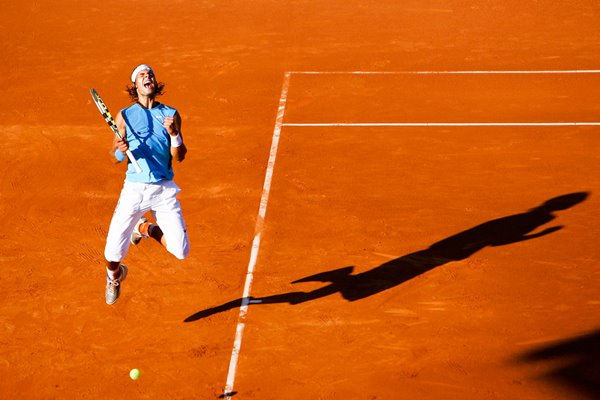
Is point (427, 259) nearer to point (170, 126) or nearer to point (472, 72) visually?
point (170, 126)

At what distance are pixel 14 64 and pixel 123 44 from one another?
235 cm

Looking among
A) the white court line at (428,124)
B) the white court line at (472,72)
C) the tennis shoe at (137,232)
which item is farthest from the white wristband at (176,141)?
the white court line at (472,72)

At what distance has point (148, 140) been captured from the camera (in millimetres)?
8828

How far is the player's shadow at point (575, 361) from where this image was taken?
8.41m

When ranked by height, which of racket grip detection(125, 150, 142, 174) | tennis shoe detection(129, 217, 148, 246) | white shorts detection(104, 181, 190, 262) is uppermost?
racket grip detection(125, 150, 142, 174)

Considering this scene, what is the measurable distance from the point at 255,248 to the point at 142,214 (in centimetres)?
215

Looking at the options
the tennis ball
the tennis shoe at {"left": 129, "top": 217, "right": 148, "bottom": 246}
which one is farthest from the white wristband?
the tennis ball

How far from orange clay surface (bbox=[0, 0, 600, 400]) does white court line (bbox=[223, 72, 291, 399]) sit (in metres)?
0.07

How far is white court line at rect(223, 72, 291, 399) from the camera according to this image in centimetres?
873

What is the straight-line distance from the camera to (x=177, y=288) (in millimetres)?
10117

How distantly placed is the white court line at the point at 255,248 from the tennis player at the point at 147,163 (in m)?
1.05

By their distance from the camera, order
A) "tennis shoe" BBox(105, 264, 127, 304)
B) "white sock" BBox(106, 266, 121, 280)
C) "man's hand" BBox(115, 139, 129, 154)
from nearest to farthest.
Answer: "man's hand" BBox(115, 139, 129, 154) < "white sock" BBox(106, 266, 121, 280) < "tennis shoe" BBox(105, 264, 127, 304)

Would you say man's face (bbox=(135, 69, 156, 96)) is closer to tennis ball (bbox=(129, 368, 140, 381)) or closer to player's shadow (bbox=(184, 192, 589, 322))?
player's shadow (bbox=(184, 192, 589, 322))

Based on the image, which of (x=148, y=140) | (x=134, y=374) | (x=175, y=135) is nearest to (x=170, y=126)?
(x=175, y=135)
